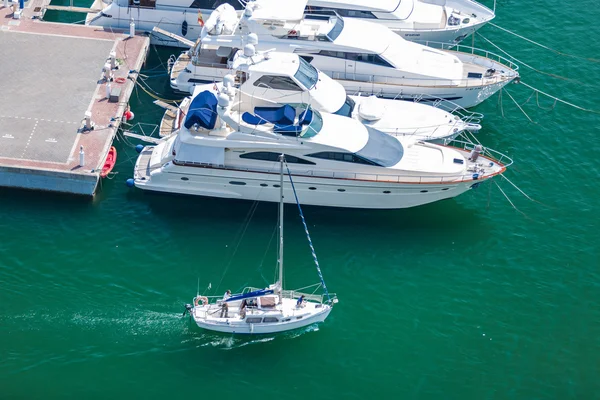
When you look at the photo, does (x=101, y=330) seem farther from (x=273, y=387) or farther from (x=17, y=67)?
(x=17, y=67)

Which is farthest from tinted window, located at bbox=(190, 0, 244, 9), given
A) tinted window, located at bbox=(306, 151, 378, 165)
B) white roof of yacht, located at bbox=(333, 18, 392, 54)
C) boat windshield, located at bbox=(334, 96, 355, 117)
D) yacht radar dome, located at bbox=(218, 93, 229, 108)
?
tinted window, located at bbox=(306, 151, 378, 165)

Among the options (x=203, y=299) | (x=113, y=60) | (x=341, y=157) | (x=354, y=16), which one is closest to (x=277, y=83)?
(x=341, y=157)

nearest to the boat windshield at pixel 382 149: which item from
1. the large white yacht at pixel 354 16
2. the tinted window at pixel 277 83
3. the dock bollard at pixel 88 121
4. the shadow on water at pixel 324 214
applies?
the shadow on water at pixel 324 214

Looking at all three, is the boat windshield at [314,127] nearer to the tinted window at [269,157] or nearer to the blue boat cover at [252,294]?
the tinted window at [269,157]

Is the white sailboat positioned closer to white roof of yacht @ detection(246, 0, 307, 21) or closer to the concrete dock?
the concrete dock

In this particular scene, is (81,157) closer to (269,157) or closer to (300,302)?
(269,157)
